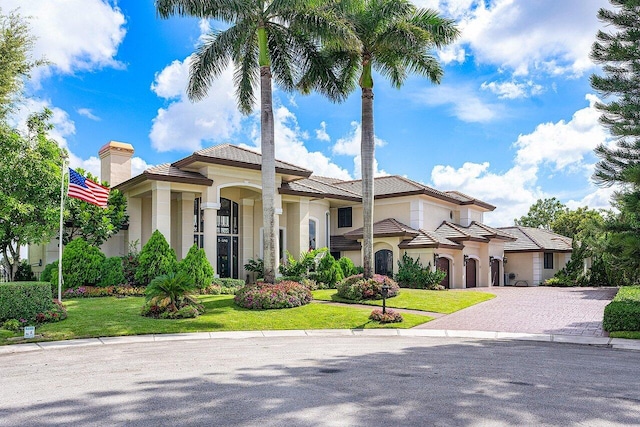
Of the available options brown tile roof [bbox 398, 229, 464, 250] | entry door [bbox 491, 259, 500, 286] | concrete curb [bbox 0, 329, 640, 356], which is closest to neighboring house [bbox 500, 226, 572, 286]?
entry door [bbox 491, 259, 500, 286]

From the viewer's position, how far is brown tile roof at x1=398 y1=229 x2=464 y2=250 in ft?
92.0

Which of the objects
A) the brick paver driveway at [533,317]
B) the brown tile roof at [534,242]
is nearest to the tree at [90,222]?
the brick paver driveway at [533,317]

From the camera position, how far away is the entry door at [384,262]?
2975 centimetres

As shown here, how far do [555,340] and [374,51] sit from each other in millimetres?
13854

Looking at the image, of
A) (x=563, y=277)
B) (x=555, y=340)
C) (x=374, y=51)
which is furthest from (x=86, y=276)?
(x=563, y=277)

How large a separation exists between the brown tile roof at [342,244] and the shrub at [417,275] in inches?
143

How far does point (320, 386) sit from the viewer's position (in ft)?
25.5

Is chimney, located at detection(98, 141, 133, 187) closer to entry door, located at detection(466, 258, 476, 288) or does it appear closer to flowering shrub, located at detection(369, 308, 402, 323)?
flowering shrub, located at detection(369, 308, 402, 323)

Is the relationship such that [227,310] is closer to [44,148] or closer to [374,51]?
[44,148]

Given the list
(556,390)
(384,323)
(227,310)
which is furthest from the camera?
(227,310)

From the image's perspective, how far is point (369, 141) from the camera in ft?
72.8

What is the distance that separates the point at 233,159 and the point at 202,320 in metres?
10.5

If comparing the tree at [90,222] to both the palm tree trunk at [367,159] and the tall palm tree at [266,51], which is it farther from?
the palm tree trunk at [367,159]

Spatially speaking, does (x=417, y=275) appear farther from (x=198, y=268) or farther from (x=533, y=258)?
(x=533, y=258)
